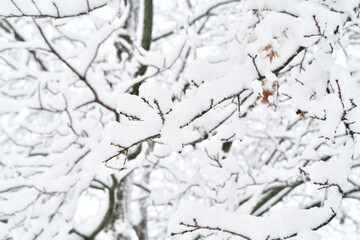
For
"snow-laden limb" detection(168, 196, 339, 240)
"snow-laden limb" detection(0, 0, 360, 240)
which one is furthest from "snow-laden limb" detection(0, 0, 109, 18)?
"snow-laden limb" detection(168, 196, 339, 240)

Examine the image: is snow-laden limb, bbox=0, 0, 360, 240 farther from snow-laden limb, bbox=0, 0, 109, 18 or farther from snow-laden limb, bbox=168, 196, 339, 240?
snow-laden limb, bbox=0, 0, 109, 18

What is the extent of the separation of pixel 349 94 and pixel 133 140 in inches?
26.1

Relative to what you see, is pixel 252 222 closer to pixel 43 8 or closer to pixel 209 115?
pixel 209 115

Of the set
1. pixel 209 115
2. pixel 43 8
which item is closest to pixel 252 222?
pixel 209 115

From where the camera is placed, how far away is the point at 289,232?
1.13 meters

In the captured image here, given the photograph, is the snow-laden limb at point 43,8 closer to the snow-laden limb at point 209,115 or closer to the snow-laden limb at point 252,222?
the snow-laden limb at point 209,115

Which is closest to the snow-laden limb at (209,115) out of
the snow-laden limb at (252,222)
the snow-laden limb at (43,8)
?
the snow-laden limb at (252,222)

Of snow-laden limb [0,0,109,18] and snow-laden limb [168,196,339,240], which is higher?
snow-laden limb [0,0,109,18]

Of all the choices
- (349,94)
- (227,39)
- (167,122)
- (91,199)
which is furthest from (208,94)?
(91,199)

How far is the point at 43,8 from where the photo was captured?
4.10ft

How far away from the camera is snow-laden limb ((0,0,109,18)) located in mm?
1236

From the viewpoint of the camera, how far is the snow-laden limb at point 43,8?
1236 mm

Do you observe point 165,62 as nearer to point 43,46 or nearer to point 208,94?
point 43,46

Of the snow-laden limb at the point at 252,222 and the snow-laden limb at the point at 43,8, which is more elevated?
the snow-laden limb at the point at 43,8
